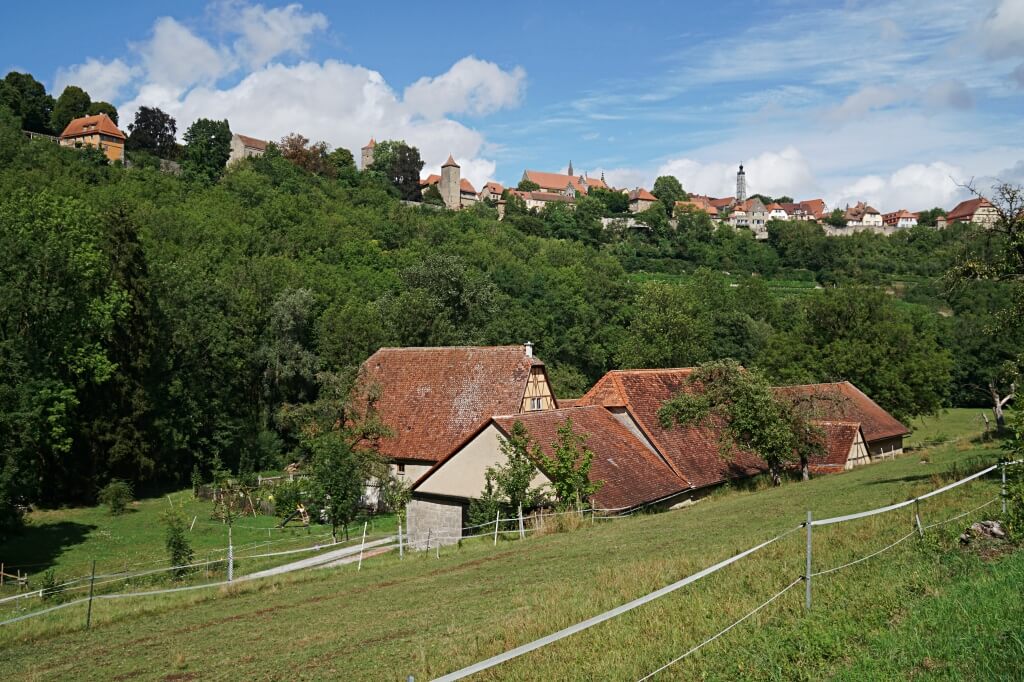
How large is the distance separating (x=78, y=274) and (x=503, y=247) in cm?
5589

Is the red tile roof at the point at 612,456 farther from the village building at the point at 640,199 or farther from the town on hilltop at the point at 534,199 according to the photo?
the village building at the point at 640,199

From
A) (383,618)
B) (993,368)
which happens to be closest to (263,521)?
(383,618)

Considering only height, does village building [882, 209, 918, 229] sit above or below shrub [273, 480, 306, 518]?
above

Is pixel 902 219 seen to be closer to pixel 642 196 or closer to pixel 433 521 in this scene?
pixel 642 196

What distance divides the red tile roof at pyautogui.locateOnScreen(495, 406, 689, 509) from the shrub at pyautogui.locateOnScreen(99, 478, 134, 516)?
76.3 feet

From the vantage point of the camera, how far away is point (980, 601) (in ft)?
23.3

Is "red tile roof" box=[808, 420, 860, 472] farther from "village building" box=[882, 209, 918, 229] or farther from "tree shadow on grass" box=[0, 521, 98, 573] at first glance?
"village building" box=[882, 209, 918, 229]

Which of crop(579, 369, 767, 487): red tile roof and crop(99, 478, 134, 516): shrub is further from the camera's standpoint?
crop(99, 478, 134, 516): shrub

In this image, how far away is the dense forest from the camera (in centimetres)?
3581

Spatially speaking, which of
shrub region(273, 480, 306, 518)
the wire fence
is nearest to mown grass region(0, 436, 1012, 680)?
the wire fence

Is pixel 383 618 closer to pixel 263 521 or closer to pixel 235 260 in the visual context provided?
pixel 263 521

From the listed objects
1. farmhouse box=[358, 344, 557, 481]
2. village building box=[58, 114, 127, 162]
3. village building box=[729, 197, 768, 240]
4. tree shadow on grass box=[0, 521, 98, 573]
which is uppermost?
village building box=[729, 197, 768, 240]

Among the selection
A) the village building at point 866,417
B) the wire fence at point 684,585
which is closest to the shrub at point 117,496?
the village building at point 866,417

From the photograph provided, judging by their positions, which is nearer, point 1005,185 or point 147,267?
point 1005,185
